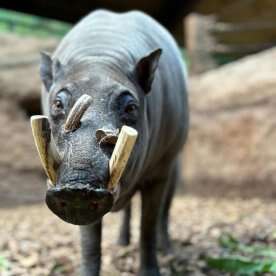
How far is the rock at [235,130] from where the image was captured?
17.9 ft

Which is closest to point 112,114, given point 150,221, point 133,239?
point 150,221

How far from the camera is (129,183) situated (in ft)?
7.72

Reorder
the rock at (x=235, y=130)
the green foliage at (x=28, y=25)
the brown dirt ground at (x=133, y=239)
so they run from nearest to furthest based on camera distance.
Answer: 1. the brown dirt ground at (x=133, y=239)
2. the rock at (x=235, y=130)
3. the green foliage at (x=28, y=25)

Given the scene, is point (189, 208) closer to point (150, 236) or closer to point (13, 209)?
point (13, 209)

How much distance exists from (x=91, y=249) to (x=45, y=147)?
848mm

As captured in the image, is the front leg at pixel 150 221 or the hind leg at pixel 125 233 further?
the hind leg at pixel 125 233

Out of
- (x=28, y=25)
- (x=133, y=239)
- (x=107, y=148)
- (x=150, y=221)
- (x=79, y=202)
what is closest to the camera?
(x=79, y=202)

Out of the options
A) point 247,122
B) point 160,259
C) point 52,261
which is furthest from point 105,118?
point 247,122

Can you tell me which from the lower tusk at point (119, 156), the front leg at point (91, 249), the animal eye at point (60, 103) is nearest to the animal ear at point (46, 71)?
the animal eye at point (60, 103)

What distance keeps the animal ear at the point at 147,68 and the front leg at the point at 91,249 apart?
0.59 metres

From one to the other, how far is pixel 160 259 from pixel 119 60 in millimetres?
1340

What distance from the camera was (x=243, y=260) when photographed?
273 cm

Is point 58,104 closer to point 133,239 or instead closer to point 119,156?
point 119,156

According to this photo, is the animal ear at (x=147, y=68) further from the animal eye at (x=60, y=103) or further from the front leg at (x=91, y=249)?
the front leg at (x=91, y=249)
